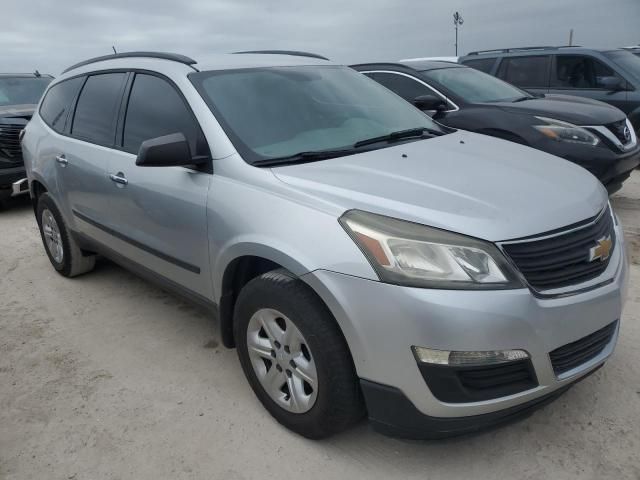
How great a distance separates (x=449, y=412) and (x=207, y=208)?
1.40 m

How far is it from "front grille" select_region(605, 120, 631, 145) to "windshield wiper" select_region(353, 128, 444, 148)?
9.70 feet

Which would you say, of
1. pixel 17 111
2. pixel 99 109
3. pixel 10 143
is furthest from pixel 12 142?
pixel 99 109

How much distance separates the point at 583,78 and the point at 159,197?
6.75 m

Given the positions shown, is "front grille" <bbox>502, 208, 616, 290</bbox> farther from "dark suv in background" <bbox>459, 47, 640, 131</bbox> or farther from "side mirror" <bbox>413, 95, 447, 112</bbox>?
"dark suv in background" <bbox>459, 47, 640, 131</bbox>

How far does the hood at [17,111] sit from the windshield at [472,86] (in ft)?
17.5

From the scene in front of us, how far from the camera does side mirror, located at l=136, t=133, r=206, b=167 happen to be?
8.13 feet

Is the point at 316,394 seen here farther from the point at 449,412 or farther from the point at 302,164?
the point at 302,164

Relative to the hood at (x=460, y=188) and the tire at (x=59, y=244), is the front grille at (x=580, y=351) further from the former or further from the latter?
the tire at (x=59, y=244)

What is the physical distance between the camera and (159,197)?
9.43 feet

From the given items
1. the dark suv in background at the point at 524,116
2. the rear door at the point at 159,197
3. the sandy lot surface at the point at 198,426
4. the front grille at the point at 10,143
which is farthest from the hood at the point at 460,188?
the front grille at the point at 10,143

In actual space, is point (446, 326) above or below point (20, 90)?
below

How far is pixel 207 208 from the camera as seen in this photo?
8.43 feet

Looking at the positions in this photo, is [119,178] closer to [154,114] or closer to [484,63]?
[154,114]

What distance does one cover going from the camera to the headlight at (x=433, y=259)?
6.20 ft
